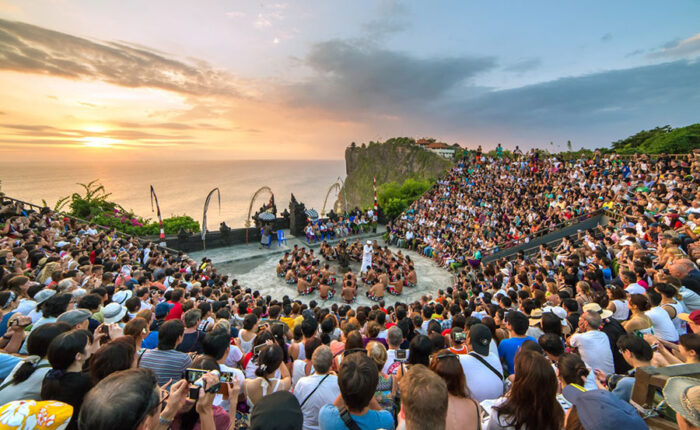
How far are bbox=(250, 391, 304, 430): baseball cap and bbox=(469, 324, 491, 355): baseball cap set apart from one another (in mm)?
2248

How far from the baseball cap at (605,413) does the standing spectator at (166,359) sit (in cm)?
356

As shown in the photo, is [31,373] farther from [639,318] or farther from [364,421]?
[639,318]

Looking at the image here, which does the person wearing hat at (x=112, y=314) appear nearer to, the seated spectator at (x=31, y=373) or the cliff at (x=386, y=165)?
the seated spectator at (x=31, y=373)

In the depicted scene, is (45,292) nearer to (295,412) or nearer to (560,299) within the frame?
(295,412)

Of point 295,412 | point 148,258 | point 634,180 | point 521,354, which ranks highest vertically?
point 634,180

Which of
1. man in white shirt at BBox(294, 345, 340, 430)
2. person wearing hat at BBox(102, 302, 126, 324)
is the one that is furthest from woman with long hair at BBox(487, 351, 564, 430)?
person wearing hat at BBox(102, 302, 126, 324)

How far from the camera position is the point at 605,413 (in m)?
1.84

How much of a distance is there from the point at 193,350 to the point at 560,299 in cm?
697

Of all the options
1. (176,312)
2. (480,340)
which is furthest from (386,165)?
(480,340)

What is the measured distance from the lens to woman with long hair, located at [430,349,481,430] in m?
2.31

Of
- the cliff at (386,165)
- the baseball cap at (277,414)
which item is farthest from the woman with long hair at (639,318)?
the cliff at (386,165)

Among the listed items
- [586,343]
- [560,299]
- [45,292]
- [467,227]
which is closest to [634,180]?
[467,227]

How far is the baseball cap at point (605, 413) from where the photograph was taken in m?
1.77

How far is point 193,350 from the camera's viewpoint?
383 centimetres
